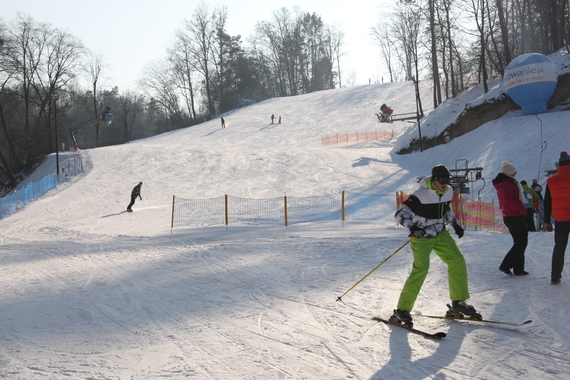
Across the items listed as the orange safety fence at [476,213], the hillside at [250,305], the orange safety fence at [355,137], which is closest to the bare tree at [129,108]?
the orange safety fence at [355,137]

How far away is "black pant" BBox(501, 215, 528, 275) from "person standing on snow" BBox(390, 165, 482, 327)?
2014 millimetres

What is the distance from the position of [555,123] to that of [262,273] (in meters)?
20.2

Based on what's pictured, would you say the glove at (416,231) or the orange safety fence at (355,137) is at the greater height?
the orange safety fence at (355,137)

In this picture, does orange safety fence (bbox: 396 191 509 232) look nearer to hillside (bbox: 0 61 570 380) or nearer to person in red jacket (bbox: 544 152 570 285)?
hillside (bbox: 0 61 570 380)

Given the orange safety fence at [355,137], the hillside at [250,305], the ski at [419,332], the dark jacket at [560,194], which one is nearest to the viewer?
the hillside at [250,305]

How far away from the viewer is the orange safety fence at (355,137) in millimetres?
39219

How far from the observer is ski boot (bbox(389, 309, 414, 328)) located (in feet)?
15.7

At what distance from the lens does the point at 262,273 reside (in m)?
7.80

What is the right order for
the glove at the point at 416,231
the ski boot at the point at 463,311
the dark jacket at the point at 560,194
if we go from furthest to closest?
the dark jacket at the point at 560,194
the ski boot at the point at 463,311
the glove at the point at 416,231

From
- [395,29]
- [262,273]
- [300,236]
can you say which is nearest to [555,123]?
[300,236]

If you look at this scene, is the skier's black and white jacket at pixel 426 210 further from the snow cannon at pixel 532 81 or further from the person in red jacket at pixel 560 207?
the snow cannon at pixel 532 81

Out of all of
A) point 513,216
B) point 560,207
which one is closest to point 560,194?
point 560,207

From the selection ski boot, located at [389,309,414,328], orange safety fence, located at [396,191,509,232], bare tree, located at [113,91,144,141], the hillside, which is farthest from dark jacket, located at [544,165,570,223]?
bare tree, located at [113,91,144,141]

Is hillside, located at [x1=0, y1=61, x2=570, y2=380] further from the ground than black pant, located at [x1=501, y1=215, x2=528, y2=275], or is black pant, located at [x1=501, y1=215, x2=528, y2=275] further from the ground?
black pant, located at [x1=501, y1=215, x2=528, y2=275]
